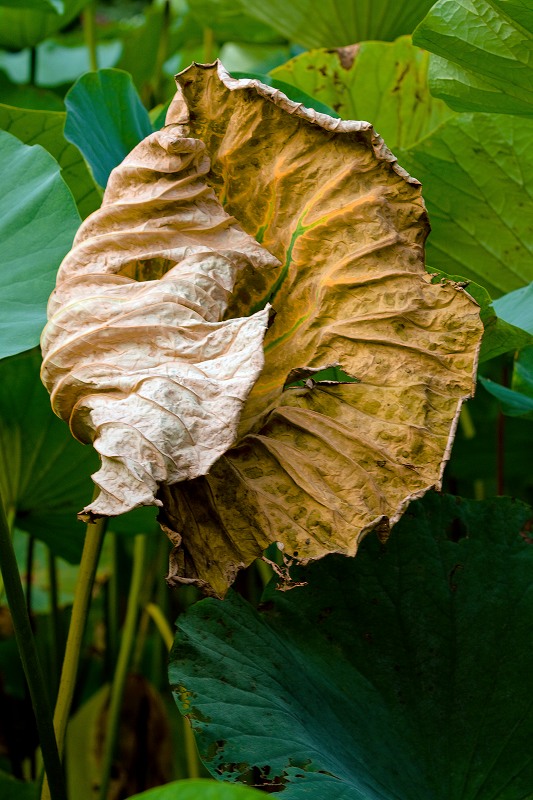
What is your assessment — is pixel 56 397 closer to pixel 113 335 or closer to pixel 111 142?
pixel 113 335

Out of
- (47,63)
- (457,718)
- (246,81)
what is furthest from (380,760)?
(47,63)

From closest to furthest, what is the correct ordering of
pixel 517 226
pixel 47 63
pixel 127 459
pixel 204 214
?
1. pixel 127 459
2. pixel 204 214
3. pixel 517 226
4. pixel 47 63

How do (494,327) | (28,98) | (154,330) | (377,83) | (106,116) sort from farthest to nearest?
1. (28,98)
2. (377,83)
3. (106,116)
4. (494,327)
5. (154,330)

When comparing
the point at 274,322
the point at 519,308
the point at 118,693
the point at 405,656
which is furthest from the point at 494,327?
the point at 118,693

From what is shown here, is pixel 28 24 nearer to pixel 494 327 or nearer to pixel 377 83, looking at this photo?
pixel 377 83

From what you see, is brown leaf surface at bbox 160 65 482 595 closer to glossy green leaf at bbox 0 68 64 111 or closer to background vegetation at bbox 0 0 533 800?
background vegetation at bbox 0 0 533 800

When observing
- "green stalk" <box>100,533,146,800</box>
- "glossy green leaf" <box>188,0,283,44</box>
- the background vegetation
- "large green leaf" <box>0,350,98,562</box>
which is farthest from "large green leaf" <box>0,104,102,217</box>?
"glossy green leaf" <box>188,0,283,44</box>
